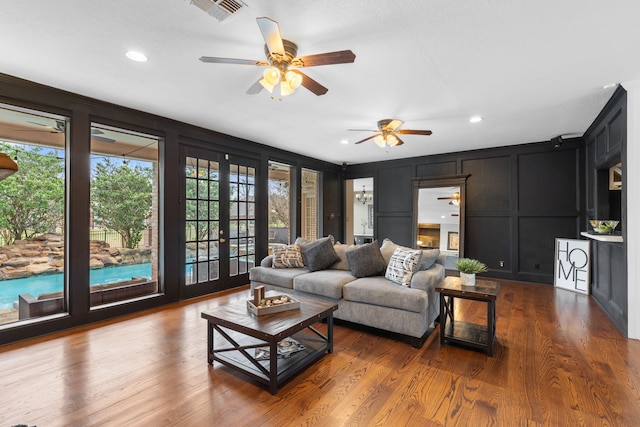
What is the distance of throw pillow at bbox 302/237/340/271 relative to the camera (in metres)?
3.93

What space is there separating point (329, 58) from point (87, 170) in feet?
10.2

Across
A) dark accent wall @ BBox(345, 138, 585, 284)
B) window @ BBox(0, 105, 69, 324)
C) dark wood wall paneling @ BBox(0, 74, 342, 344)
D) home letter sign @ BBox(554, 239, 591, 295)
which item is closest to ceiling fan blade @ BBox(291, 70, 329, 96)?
dark wood wall paneling @ BBox(0, 74, 342, 344)

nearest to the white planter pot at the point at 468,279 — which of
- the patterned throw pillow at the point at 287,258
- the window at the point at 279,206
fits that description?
the patterned throw pillow at the point at 287,258

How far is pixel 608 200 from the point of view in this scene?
4293mm

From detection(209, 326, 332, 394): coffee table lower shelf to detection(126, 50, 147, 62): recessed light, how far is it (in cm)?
236

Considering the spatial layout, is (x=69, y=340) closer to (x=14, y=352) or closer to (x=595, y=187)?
(x=14, y=352)

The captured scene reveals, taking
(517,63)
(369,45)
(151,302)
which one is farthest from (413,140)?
(151,302)

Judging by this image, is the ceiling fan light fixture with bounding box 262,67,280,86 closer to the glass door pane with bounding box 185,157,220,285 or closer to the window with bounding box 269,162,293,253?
the glass door pane with bounding box 185,157,220,285

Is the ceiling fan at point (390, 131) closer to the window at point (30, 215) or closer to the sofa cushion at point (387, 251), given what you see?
the sofa cushion at point (387, 251)

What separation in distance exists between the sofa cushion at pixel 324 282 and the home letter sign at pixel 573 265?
155 inches

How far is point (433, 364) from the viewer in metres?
2.50

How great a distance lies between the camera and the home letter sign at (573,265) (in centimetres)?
471

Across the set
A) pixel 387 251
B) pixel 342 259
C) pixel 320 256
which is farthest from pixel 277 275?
pixel 387 251

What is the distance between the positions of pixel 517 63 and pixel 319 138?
3.10 meters
